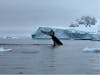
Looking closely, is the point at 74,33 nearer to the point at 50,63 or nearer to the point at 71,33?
the point at 71,33

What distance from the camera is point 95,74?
934cm

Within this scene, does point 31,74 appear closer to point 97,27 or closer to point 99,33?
point 99,33

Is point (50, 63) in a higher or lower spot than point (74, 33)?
higher

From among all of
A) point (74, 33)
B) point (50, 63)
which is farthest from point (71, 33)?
point (50, 63)

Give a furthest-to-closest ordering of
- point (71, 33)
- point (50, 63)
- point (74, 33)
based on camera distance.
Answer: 1. point (74, 33)
2. point (71, 33)
3. point (50, 63)

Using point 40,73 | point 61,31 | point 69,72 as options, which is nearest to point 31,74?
point 40,73

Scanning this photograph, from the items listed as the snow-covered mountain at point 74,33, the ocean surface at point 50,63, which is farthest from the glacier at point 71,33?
the ocean surface at point 50,63

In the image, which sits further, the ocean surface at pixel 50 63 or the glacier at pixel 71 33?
the glacier at pixel 71 33

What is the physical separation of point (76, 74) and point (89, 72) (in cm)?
63

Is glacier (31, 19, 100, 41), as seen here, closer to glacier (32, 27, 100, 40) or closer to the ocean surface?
glacier (32, 27, 100, 40)

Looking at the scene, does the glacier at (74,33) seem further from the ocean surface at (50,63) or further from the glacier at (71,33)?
the ocean surface at (50,63)

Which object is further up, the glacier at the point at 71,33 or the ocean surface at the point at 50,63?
the ocean surface at the point at 50,63

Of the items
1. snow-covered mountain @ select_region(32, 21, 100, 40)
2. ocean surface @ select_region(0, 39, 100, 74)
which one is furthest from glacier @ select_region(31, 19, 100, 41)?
ocean surface @ select_region(0, 39, 100, 74)

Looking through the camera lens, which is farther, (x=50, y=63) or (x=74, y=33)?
(x=74, y=33)
